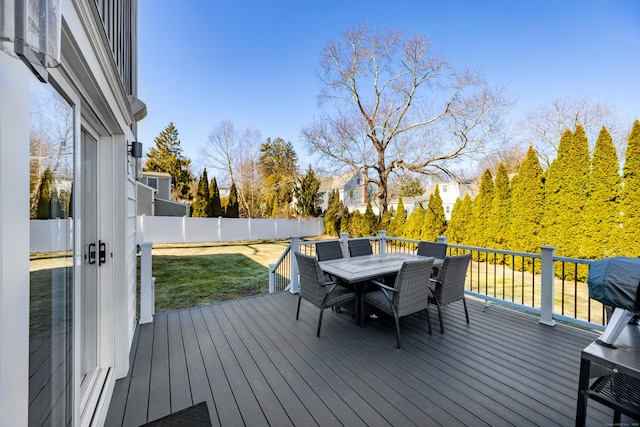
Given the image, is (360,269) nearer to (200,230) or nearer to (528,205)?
(528,205)

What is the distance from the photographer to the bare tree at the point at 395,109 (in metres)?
10.2

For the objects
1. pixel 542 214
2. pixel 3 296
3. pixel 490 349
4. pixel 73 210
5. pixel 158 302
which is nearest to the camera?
pixel 3 296

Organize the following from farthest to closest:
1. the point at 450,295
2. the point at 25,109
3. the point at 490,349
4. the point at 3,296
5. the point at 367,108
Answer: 1. the point at 367,108
2. the point at 450,295
3. the point at 490,349
4. the point at 25,109
5. the point at 3,296

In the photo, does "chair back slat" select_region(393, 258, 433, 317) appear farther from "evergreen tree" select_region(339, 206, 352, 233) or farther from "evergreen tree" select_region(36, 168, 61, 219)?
"evergreen tree" select_region(339, 206, 352, 233)

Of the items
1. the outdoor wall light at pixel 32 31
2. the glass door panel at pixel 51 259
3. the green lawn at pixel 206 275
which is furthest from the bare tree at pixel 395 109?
the outdoor wall light at pixel 32 31

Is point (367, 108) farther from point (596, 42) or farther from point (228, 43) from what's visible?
point (596, 42)

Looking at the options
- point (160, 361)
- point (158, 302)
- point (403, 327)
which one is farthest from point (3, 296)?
point (158, 302)

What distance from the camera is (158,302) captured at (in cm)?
500

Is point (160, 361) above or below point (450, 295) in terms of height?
below

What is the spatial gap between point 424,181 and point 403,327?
973 cm

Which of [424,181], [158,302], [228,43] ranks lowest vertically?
[158,302]

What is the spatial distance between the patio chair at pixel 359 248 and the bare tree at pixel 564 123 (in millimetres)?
13339

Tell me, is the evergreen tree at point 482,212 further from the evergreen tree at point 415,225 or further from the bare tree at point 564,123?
the bare tree at point 564,123

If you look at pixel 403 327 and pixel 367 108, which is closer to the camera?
pixel 403 327
